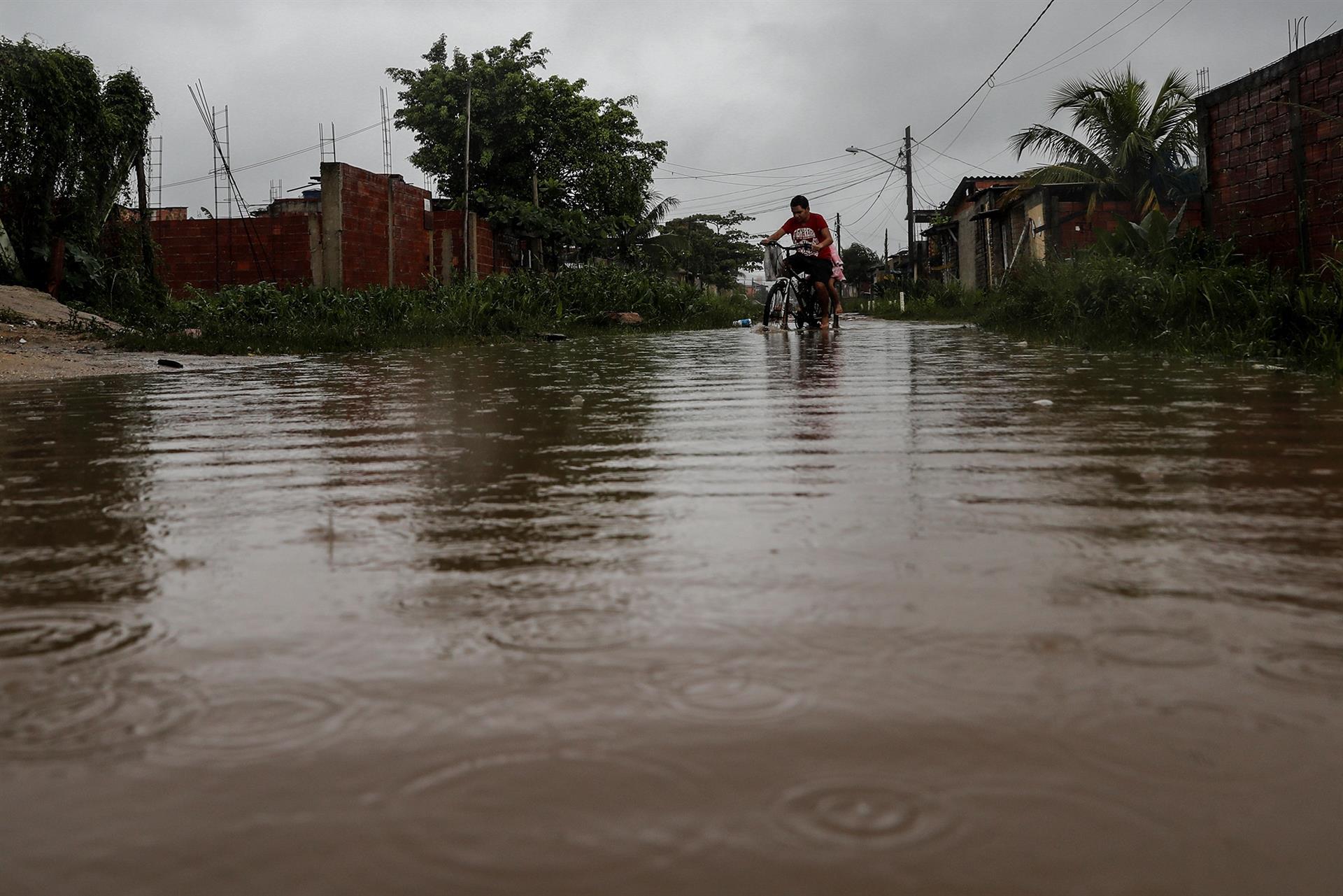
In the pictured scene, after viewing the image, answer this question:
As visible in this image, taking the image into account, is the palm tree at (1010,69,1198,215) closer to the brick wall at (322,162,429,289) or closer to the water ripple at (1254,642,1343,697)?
the brick wall at (322,162,429,289)

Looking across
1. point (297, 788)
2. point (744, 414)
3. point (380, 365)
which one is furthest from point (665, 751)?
point (380, 365)

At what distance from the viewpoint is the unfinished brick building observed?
19.0 meters

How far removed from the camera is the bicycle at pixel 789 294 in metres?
13.8

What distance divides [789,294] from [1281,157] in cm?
599

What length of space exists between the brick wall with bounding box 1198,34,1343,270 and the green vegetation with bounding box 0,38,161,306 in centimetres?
1359

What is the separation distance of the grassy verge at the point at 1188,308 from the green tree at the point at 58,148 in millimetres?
12134

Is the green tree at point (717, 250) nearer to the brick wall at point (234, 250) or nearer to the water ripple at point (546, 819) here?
the brick wall at point (234, 250)

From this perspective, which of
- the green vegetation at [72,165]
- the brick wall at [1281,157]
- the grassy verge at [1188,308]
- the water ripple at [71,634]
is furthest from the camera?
the green vegetation at [72,165]

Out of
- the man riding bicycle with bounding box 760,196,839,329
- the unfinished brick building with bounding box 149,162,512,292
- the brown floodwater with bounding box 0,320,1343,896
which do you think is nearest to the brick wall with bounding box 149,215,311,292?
the unfinished brick building with bounding box 149,162,512,292

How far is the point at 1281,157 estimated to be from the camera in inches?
389

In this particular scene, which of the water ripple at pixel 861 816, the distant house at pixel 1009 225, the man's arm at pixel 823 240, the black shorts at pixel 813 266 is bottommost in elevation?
the water ripple at pixel 861 816

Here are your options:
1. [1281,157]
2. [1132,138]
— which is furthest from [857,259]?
[1281,157]

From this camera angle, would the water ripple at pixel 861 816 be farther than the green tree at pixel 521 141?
No

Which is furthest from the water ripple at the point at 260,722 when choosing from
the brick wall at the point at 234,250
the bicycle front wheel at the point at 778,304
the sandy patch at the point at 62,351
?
the brick wall at the point at 234,250
